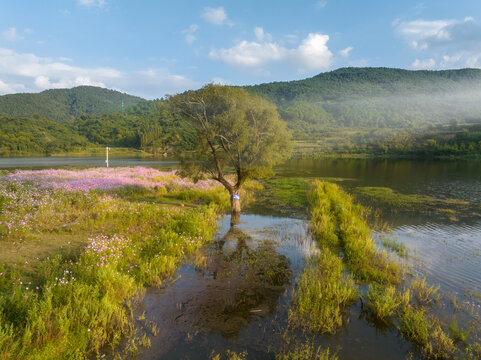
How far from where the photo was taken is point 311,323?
22.4 ft

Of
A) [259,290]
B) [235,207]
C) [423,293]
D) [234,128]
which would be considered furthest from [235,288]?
[235,207]

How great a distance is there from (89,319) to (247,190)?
2469cm

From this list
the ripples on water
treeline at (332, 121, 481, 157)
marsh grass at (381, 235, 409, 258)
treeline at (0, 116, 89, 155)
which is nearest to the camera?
the ripples on water

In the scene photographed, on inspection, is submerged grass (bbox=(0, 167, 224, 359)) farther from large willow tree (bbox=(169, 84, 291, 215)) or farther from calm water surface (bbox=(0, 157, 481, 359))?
large willow tree (bbox=(169, 84, 291, 215))

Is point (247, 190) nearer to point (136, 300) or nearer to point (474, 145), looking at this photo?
point (136, 300)

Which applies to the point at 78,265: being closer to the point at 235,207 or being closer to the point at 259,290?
the point at 259,290

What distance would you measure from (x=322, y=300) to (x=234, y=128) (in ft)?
37.0

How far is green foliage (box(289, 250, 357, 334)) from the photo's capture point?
6.88 m

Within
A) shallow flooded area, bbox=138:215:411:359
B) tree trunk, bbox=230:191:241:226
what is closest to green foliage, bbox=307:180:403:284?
shallow flooded area, bbox=138:215:411:359

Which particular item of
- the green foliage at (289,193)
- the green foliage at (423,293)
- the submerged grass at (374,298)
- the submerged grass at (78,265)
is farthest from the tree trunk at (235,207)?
the green foliage at (423,293)

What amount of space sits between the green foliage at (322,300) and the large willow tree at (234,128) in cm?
947

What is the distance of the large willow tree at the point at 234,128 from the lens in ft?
53.6

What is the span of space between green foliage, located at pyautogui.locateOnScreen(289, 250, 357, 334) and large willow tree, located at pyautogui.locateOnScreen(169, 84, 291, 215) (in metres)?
9.47

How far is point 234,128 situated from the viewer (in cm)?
1606
